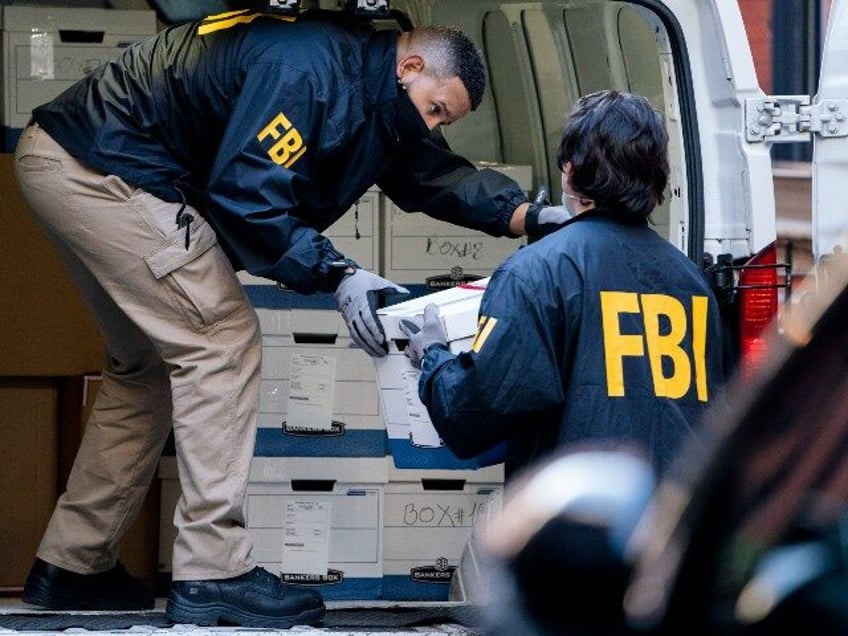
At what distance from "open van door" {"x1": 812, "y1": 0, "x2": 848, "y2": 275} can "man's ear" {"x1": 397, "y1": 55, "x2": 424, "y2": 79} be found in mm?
911

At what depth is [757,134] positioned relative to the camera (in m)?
4.71

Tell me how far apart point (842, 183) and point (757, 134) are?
0.74 feet

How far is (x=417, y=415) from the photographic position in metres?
4.43

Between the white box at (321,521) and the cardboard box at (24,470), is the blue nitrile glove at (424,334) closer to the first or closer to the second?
the white box at (321,521)

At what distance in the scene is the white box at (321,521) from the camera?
5410mm

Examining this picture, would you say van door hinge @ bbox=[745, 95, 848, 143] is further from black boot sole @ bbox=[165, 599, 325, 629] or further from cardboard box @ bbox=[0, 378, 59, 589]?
cardboard box @ bbox=[0, 378, 59, 589]

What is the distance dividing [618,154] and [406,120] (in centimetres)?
76

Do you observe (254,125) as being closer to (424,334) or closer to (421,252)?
(424,334)

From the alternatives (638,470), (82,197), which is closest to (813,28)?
(82,197)

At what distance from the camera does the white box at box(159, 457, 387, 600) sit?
5.41 m

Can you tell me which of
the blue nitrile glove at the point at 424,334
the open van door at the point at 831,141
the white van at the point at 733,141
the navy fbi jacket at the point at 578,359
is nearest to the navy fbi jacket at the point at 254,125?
the white van at the point at 733,141

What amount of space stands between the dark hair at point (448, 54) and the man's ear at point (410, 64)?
0.06ft

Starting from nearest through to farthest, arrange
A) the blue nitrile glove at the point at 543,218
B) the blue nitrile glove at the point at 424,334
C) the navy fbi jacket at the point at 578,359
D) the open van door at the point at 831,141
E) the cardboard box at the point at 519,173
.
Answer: the navy fbi jacket at the point at 578,359 → the blue nitrile glove at the point at 424,334 → the open van door at the point at 831,141 → the blue nitrile glove at the point at 543,218 → the cardboard box at the point at 519,173

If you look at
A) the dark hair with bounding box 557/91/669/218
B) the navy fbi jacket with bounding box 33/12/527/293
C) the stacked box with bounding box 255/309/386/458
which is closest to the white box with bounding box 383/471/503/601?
the stacked box with bounding box 255/309/386/458
